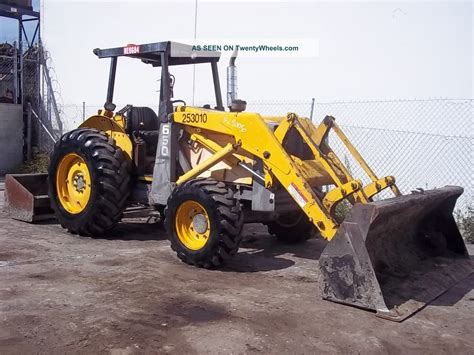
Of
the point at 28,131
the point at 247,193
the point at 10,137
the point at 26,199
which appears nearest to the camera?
the point at 247,193

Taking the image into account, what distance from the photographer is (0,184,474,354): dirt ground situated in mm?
4011

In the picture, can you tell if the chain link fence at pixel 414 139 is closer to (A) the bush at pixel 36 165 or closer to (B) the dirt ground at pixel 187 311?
(B) the dirt ground at pixel 187 311

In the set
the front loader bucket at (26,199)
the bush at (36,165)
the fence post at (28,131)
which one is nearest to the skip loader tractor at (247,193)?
the front loader bucket at (26,199)

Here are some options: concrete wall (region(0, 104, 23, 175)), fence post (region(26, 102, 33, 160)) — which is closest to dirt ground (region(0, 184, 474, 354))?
concrete wall (region(0, 104, 23, 175))

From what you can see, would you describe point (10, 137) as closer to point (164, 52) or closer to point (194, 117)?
point (164, 52)

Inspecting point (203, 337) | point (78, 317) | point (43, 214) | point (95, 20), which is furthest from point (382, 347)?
point (95, 20)

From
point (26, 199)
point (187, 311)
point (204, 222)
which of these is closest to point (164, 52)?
point (204, 222)

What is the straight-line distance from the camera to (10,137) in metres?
15.3

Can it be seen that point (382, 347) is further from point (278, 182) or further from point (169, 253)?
point (169, 253)

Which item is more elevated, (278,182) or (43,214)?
(278,182)

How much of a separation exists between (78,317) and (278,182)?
2.57m

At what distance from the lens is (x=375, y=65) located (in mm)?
10047

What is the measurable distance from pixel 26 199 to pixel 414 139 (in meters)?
6.26

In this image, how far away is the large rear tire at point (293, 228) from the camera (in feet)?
24.0
